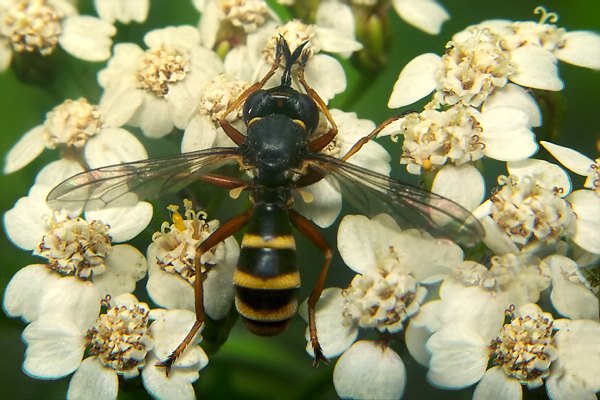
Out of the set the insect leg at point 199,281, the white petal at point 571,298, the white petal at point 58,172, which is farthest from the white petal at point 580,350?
the white petal at point 58,172

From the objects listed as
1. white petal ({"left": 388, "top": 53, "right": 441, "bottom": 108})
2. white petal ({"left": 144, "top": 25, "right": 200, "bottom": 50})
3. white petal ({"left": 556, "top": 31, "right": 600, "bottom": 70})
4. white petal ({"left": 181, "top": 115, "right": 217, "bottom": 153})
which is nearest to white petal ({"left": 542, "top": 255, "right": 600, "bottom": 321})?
white petal ({"left": 388, "top": 53, "right": 441, "bottom": 108})

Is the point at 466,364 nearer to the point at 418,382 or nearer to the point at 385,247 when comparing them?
the point at 385,247

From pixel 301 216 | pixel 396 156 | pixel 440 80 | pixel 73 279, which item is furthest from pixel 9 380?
pixel 440 80

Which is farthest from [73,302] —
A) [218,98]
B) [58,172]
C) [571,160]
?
[571,160]

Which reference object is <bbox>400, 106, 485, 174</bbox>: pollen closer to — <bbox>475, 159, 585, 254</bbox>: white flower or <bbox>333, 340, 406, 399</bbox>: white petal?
<bbox>475, 159, 585, 254</bbox>: white flower

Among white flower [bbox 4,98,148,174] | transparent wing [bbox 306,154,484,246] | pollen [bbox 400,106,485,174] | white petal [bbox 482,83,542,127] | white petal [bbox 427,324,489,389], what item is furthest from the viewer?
white flower [bbox 4,98,148,174]

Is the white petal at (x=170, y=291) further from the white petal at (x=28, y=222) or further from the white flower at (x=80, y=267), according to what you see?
the white petal at (x=28, y=222)
